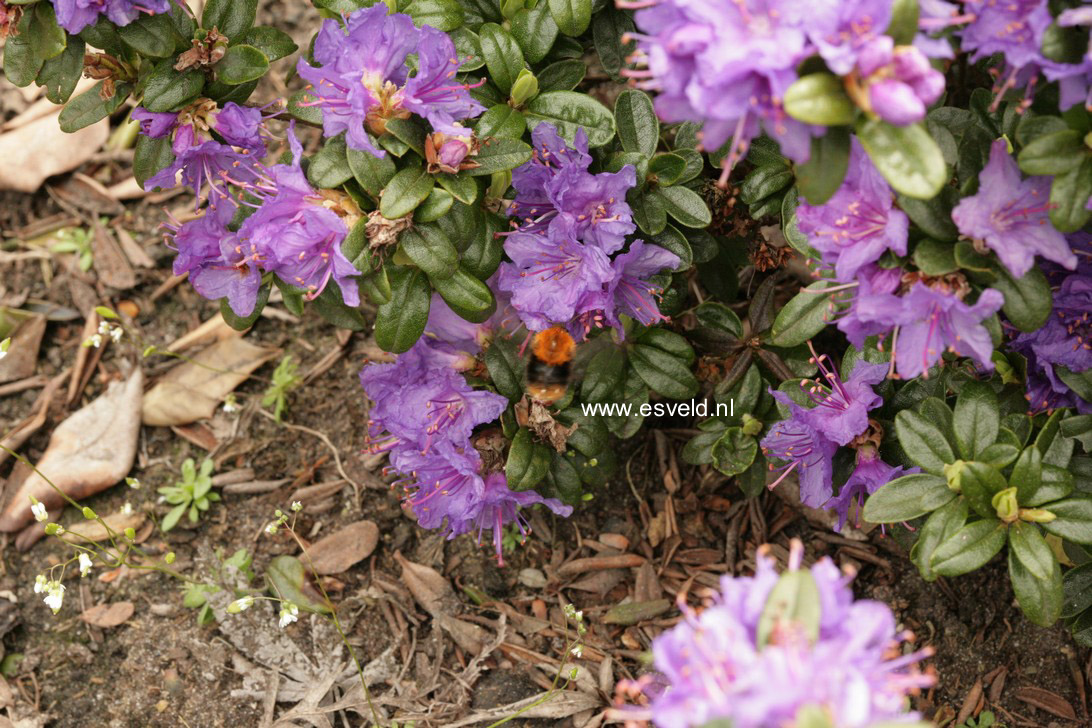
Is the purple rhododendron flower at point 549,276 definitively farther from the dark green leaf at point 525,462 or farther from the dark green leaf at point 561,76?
the dark green leaf at point 561,76

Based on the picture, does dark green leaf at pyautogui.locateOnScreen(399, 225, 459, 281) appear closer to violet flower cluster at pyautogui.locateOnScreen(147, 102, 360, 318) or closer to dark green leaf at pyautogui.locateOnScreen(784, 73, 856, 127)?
violet flower cluster at pyautogui.locateOnScreen(147, 102, 360, 318)

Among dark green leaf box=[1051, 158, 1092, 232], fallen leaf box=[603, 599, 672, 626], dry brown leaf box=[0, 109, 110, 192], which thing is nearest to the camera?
dark green leaf box=[1051, 158, 1092, 232]

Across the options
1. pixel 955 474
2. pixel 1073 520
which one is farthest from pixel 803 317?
pixel 1073 520

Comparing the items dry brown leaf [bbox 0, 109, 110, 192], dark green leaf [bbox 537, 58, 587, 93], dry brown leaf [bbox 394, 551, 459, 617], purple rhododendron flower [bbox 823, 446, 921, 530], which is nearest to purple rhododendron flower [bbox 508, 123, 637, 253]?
dark green leaf [bbox 537, 58, 587, 93]

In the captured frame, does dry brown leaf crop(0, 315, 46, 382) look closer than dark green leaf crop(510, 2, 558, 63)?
No

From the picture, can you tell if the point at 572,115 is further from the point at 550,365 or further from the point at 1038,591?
the point at 1038,591

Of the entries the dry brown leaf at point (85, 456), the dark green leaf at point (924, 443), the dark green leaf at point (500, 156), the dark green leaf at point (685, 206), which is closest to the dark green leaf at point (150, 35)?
the dark green leaf at point (500, 156)
